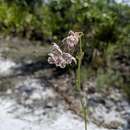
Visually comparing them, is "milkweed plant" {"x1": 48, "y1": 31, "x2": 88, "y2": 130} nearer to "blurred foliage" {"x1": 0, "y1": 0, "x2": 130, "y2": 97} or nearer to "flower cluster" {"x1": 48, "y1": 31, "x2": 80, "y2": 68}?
"flower cluster" {"x1": 48, "y1": 31, "x2": 80, "y2": 68}

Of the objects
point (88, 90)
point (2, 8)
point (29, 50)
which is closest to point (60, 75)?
point (88, 90)

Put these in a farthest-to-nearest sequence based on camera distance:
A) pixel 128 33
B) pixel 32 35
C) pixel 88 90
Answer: pixel 32 35 < pixel 128 33 < pixel 88 90

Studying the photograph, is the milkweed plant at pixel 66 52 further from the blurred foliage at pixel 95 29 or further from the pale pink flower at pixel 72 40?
the blurred foliage at pixel 95 29

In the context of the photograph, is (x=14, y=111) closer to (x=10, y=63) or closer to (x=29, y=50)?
(x=10, y=63)

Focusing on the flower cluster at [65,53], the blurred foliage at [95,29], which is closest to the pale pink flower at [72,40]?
the flower cluster at [65,53]

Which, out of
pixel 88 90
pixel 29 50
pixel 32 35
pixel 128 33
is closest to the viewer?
pixel 88 90

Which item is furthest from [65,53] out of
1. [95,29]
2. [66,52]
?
[95,29]

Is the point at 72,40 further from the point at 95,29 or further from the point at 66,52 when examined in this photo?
the point at 95,29

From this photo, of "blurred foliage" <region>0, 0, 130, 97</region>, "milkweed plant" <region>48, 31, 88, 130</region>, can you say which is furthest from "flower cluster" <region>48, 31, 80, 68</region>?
"blurred foliage" <region>0, 0, 130, 97</region>

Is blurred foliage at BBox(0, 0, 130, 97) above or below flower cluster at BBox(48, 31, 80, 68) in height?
above
